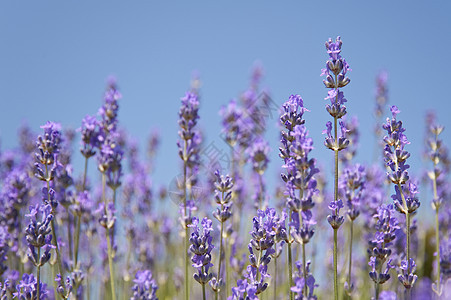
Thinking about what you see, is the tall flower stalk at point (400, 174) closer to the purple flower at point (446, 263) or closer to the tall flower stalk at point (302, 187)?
the tall flower stalk at point (302, 187)

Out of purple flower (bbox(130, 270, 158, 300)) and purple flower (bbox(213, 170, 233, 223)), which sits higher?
purple flower (bbox(213, 170, 233, 223))

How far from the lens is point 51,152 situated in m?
3.07

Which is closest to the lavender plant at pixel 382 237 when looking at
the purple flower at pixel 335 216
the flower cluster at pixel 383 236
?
the flower cluster at pixel 383 236

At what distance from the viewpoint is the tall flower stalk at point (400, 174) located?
2488mm

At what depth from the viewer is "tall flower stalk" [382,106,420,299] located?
8.16 feet

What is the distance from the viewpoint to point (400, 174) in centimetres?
249

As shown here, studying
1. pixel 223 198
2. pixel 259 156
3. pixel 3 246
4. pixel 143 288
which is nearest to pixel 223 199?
pixel 223 198

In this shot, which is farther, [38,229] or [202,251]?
[38,229]

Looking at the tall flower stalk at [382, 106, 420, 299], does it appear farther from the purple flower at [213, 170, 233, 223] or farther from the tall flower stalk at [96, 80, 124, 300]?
the tall flower stalk at [96, 80, 124, 300]

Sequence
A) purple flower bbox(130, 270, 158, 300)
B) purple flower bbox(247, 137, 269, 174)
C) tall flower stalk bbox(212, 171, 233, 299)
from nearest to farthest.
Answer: purple flower bbox(130, 270, 158, 300) < tall flower stalk bbox(212, 171, 233, 299) < purple flower bbox(247, 137, 269, 174)

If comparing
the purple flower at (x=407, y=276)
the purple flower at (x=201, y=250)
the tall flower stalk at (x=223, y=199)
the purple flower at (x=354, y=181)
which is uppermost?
the purple flower at (x=354, y=181)

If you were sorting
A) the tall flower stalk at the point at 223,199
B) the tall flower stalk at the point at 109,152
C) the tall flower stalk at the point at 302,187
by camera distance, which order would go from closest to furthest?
the tall flower stalk at the point at 302,187 < the tall flower stalk at the point at 223,199 < the tall flower stalk at the point at 109,152

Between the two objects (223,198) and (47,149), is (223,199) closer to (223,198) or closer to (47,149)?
(223,198)

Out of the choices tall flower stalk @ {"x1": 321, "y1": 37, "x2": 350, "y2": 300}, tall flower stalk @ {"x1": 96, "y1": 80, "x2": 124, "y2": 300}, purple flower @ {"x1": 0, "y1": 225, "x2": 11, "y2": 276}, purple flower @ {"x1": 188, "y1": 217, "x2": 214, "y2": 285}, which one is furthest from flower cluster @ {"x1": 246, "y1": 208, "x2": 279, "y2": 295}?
purple flower @ {"x1": 0, "y1": 225, "x2": 11, "y2": 276}
